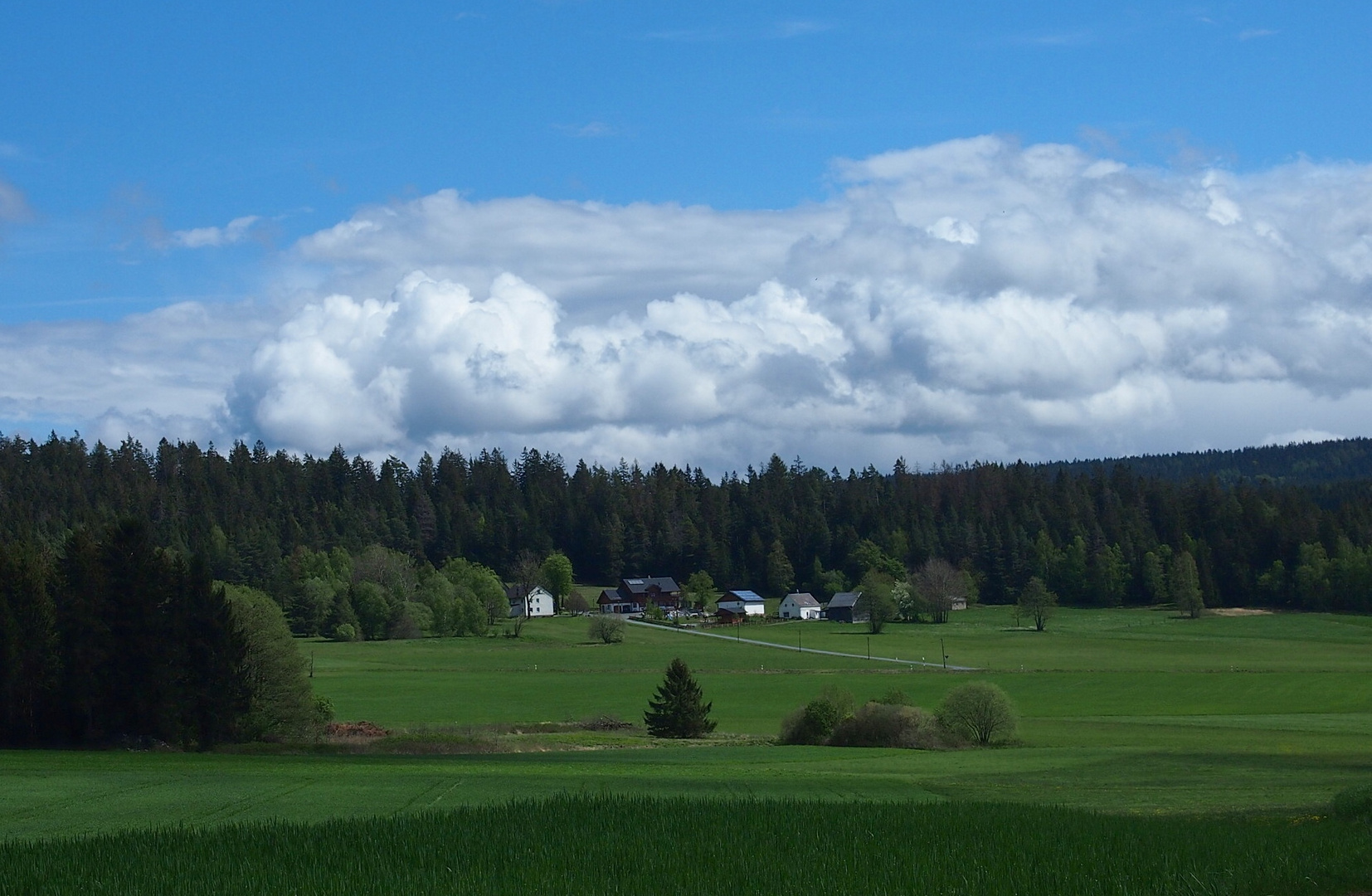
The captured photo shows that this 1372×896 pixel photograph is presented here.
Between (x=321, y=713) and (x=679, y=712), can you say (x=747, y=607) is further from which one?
(x=321, y=713)

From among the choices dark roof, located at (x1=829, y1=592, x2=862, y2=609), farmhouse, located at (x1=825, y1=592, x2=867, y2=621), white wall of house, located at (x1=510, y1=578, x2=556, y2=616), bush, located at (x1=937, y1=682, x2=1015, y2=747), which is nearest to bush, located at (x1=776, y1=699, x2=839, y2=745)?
bush, located at (x1=937, y1=682, x2=1015, y2=747)

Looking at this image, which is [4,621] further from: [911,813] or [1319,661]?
[1319,661]

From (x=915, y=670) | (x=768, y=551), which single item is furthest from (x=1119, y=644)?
(x=768, y=551)

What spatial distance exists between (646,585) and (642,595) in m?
2.26

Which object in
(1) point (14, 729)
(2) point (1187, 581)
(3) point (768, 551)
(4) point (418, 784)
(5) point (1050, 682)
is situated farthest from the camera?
(3) point (768, 551)

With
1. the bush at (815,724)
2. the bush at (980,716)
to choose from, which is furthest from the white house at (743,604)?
the bush at (980,716)

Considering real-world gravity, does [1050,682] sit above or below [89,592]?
below

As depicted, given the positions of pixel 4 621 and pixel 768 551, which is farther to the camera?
pixel 768 551

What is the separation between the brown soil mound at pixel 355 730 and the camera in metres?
58.2

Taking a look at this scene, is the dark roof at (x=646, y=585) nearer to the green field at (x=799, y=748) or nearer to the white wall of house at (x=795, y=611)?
the white wall of house at (x=795, y=611)

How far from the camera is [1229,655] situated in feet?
362

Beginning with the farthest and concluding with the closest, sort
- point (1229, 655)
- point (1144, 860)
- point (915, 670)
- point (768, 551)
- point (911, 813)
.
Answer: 1. point (768, 551)
2. point (1229, 655)
3. point (915, 670)
4. point (911, 813)
5. point (1144, 860)

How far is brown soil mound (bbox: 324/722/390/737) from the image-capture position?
58.2 meters

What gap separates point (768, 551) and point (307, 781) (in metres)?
162
